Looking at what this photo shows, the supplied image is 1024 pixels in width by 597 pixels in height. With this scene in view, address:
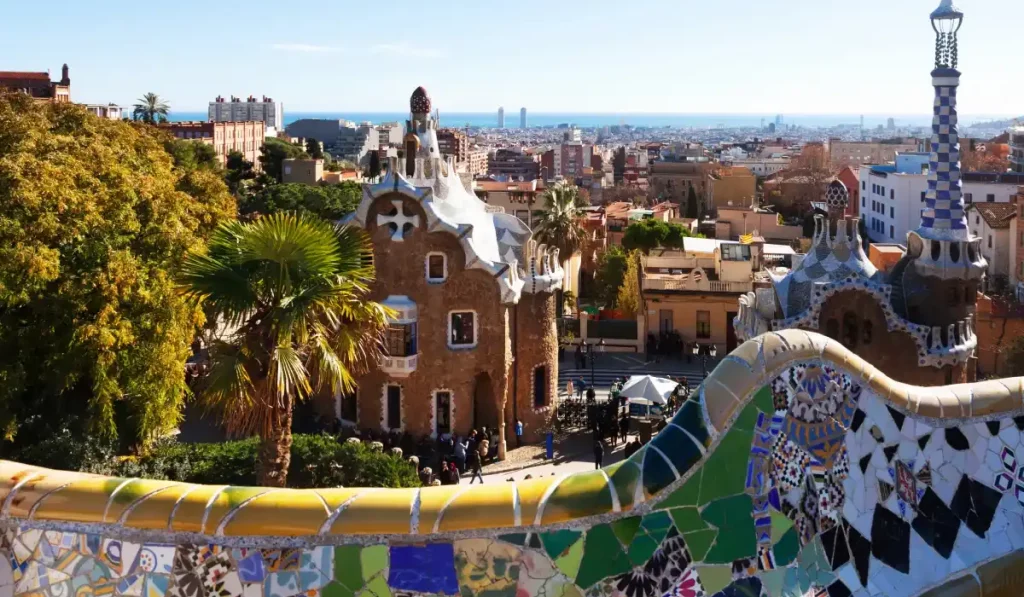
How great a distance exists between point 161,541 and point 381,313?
8.66m

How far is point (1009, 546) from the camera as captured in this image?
695 cm

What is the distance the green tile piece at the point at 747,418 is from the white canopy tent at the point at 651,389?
20.1 metres

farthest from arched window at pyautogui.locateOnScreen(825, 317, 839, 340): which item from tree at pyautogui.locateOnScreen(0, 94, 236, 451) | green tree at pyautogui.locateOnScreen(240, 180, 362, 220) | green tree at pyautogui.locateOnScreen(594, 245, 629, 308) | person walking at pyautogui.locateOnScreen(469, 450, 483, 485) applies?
green tree at pyautogui.locateOnScreen(240, 180, 362, 220)

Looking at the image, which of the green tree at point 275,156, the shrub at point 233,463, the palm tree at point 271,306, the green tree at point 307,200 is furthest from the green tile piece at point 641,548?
the green tree at point 275,156

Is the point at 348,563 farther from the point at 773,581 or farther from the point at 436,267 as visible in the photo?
the point at 436,267

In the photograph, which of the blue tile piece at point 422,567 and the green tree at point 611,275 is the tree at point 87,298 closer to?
the blue tile piece at point 422,567

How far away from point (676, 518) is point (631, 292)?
126 ft

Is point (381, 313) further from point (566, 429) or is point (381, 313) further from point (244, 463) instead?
point (566, 429)

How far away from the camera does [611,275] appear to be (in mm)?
50906

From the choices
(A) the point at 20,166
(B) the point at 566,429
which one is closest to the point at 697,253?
(B) the point at 566,429

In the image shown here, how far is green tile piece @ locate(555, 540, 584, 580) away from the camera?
612 centimetres

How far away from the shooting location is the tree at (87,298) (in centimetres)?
1923

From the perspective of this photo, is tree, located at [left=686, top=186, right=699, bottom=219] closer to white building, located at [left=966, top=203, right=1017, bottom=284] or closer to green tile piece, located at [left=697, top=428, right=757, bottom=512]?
white building, located at [left=966, top=203, right=1017, bottom=284]

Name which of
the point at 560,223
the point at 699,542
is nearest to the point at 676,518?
the point at 699,542
